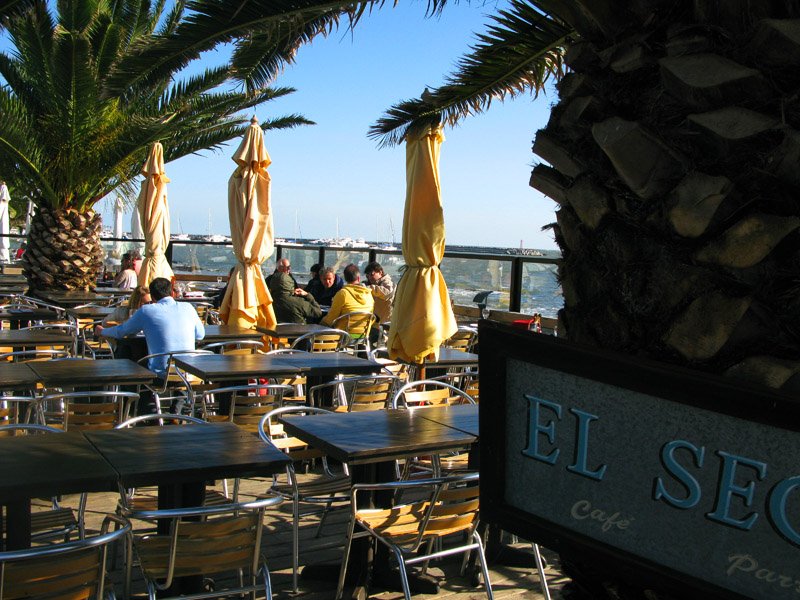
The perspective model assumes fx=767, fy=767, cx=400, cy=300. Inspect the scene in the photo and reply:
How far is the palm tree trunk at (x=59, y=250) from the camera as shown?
12547 mm

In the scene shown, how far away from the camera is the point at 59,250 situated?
494 inches

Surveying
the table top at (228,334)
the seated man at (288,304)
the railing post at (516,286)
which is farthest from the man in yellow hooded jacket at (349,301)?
the railing post at (516,286)

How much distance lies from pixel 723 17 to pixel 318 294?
9955 mm

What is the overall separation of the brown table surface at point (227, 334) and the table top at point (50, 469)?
3777mm

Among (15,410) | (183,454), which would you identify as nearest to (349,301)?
(15,410)

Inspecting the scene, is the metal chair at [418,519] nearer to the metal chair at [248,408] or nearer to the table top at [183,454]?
the table top at [183,454]

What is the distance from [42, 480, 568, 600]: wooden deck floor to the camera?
3.79 m

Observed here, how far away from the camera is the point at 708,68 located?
1.44m

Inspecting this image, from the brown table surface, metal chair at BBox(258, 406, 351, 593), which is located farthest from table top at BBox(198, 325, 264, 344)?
metal chair at BBox(258, 406, 351, 593)

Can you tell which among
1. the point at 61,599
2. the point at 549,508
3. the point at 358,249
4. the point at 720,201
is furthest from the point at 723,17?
the point at 358,249

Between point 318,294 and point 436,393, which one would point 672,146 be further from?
point 318,294

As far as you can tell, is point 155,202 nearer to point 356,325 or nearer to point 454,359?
point 356,325

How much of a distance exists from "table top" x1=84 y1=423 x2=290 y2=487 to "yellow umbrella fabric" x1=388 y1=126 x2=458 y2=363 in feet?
7.80

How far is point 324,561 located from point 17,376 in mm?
2312
